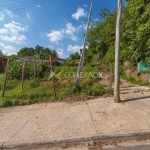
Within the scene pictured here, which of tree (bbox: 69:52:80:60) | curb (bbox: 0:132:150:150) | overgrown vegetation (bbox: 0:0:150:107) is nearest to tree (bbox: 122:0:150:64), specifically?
overgrown vegetation (bbox: 0:0:150:107)

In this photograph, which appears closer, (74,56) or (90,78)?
(90,78)

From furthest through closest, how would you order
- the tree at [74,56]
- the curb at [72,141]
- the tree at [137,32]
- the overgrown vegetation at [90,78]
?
the tree at [74,56]
the tree at [137,32]
the overgrown vegetation at [90,78]
the curb at [72,141]

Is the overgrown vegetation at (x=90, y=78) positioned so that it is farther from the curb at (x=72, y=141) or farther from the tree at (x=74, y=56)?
the tree at (x=74, y=56)

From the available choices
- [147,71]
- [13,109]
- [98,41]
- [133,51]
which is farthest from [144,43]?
[98,41]

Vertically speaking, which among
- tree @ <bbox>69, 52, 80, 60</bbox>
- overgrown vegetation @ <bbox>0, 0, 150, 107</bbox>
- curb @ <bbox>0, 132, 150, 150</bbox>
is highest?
tree @ <bbox>69, 52, 80, 60</bbox>

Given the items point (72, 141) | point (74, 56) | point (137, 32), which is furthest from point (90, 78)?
point (74, 56)

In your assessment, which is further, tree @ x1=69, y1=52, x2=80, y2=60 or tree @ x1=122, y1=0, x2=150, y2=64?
tree @ x1=69, y1=52, x2=80, y2=60

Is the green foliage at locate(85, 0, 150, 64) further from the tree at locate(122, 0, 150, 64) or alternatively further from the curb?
the curb

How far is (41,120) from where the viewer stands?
158 inches

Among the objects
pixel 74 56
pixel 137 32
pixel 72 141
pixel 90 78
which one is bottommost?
Answer: pixel 72 141

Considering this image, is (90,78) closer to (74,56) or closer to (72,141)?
(72,141)

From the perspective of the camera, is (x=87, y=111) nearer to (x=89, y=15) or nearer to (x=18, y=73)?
(x=89, y=15)

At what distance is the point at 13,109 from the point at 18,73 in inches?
296

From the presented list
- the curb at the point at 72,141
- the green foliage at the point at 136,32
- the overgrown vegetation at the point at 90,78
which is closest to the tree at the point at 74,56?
the overgrown vegetation at the point at 90,78
